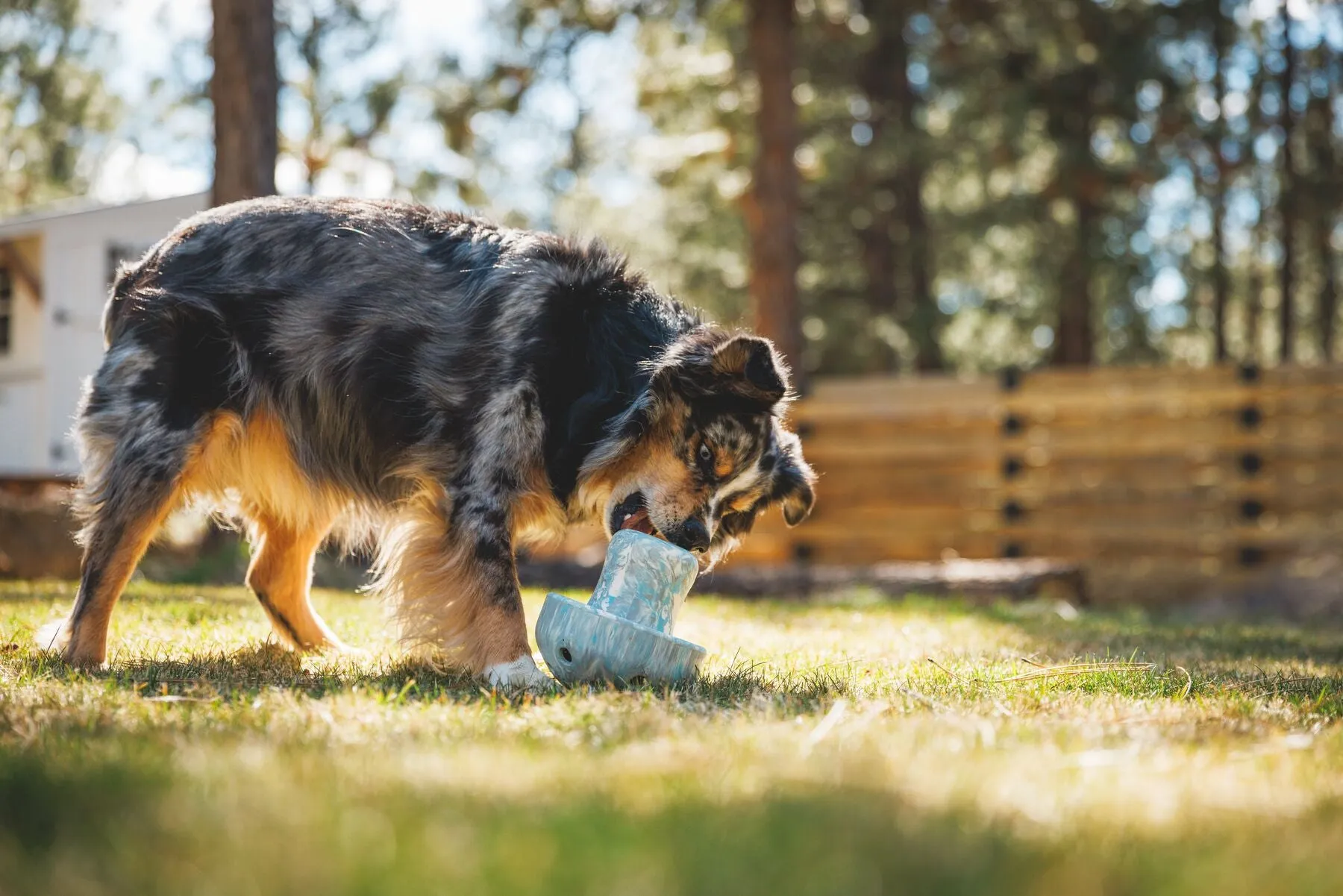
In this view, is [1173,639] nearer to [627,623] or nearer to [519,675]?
[627,623]

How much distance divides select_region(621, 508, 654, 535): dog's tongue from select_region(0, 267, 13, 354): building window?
643 inches

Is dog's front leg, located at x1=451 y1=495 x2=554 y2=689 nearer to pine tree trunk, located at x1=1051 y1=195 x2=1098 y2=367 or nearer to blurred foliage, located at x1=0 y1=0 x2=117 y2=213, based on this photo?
pine tree trunk, located at x1=1051 y1=195 x2=1098 y2=367

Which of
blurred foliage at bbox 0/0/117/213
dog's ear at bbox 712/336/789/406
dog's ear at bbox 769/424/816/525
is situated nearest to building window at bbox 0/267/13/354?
blurred foliage at bbox 0/0/117/213

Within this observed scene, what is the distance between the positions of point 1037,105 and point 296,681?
620 inches

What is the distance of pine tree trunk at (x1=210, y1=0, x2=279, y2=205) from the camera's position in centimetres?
941

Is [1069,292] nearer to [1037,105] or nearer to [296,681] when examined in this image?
[1037,105]

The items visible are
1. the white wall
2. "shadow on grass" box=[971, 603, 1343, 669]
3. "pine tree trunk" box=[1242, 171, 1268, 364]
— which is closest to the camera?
"shadow on grass" box=[971, 603, 1343, 669]

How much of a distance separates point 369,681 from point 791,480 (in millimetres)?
1930

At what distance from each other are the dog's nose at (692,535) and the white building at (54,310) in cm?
1390

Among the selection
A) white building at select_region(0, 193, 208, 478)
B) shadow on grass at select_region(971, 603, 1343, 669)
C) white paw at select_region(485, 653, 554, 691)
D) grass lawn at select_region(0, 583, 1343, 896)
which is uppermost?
white building at select_region(0, 193, 208, 478)

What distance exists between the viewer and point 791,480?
4.94 metres

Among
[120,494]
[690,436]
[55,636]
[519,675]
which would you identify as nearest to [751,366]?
[690,436]

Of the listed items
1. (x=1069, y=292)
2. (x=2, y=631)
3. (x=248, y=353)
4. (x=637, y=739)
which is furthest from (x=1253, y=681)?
(x=1069, y=292)

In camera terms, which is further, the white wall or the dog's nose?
the white wall
